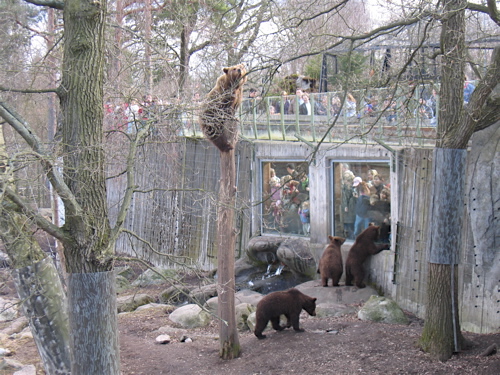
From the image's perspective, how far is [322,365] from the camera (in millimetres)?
7805

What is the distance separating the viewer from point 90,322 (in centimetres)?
614

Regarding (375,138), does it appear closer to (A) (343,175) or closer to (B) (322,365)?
(A) (343,175)

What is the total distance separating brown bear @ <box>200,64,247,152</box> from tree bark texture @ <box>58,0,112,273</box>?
153cm

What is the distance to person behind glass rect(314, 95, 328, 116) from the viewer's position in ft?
42.2

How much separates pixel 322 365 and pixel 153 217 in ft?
36.9

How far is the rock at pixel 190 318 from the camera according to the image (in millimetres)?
11922

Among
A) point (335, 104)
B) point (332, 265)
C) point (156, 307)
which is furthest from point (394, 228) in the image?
point (156, 307)

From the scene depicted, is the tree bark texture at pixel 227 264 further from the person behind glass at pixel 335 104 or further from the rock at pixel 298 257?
the rock at pixel 298 257

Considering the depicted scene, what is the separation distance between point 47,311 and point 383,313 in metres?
5.35

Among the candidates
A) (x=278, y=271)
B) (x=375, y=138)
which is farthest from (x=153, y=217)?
(x=375, y=138)

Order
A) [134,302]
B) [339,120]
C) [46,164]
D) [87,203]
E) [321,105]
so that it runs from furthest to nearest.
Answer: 1. [134,302]
2. [321,105]
3. [339,120]
4. [87,203]
5. [46,164]

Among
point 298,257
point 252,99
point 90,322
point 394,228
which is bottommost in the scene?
point 298,257

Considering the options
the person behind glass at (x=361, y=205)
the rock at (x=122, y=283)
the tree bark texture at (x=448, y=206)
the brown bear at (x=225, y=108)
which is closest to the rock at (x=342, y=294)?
the person behind glass at (x=361, y=205)

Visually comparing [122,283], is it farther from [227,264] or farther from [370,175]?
[227,264]
